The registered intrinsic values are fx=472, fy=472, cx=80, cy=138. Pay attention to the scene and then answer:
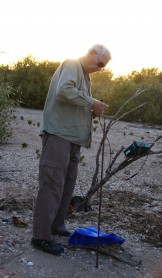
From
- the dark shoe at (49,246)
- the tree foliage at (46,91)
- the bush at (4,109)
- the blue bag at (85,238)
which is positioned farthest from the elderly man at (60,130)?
the tree foliage at (46,91)

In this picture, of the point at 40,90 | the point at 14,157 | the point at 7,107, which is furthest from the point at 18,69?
the point at 14,157

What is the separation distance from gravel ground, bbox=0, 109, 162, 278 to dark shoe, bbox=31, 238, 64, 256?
4cm

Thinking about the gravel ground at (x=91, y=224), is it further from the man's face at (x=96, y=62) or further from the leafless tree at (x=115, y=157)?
the man's face at (x=96, y=62)

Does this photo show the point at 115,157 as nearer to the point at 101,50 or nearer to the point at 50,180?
the point at 50,180

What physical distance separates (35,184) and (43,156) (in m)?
2.77

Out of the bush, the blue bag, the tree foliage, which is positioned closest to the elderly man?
the blue bag

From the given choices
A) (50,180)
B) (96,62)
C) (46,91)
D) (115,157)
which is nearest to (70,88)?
(96,62)

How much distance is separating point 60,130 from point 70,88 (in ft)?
1.18

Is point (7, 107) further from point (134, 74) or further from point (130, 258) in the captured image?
point (134, 74)

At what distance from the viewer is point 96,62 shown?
3.79m

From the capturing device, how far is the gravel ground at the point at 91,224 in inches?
144

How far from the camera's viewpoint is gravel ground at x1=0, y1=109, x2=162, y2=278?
3650 millimetres

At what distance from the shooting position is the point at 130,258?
4.02 m

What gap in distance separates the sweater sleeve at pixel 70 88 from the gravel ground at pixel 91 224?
1.27m
